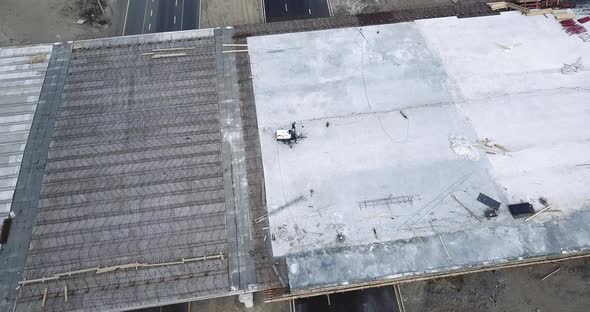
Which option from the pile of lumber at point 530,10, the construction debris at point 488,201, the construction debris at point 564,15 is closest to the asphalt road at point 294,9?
the pile of lumber at point 530,10

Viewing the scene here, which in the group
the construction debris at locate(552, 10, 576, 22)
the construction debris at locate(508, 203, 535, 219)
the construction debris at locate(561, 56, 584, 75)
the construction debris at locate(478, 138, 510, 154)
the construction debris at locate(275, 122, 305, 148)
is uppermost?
the construction debris at locate(552, 10, 576, 22)

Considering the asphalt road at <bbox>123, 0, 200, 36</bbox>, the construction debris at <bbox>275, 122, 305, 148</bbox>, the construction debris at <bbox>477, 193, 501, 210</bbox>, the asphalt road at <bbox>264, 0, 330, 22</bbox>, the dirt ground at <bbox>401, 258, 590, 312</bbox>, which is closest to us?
the construction debris at <bbox>477, 193, 501, 210</bbox>

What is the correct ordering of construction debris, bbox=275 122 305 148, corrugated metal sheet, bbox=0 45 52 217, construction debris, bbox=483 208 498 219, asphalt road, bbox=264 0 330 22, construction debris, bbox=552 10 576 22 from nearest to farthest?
1. construction debris, bbox=483 208 498 219
2. corrugated metal sheet, bbox=0 45 52 217
3. construction debris, bbox=275 122 305 148
4. construction debris, bbox=552 10 576 22
5. asphalt road, bbox=264 0 330 22

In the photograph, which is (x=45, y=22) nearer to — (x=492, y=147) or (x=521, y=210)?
(x=492, y=147)

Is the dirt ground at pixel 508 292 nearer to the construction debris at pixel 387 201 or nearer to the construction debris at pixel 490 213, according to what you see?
the construction debris at pixel 490 213

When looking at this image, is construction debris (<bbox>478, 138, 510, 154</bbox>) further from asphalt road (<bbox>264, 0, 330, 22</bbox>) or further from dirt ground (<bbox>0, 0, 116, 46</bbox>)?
dirt ground (<bbox>0, 0, 116, 46</bbox>)


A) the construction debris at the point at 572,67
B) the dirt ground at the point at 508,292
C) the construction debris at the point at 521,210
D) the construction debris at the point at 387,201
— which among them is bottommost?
the dirt ground at the point at 508,292

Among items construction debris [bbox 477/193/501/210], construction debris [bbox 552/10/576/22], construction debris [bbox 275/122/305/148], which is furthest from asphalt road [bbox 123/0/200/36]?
construction debris [bbox 552/10/576/22]

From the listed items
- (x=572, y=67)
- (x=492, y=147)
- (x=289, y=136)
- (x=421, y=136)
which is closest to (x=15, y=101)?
(x=289, y=136)
